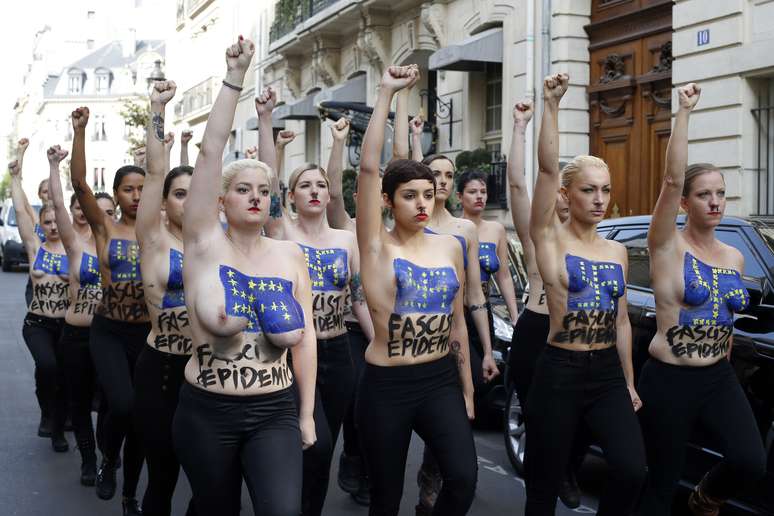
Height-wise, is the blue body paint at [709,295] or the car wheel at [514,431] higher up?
the blue body paint at [709,295]

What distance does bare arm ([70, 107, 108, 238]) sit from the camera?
6.93 metres

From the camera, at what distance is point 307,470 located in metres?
5.78

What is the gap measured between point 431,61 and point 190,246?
15490mm

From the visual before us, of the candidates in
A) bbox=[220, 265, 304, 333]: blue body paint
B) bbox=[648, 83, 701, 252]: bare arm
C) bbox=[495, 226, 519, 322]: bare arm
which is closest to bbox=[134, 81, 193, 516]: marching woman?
bbox=[220, 265, 304, 333]: blue body paint

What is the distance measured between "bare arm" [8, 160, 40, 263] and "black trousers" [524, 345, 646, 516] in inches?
213

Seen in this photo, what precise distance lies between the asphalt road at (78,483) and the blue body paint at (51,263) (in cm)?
140

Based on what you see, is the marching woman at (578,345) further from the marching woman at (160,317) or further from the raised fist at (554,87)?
the marching woman at (160,317)

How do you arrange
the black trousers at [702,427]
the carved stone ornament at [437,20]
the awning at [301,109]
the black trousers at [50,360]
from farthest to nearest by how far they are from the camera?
1. the awning at [301,109]
2. the carved stone ornament at [437,20]
3. the black trousers at [50,360]
4. the black trousers at [702,427]

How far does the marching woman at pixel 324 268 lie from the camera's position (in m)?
6.55

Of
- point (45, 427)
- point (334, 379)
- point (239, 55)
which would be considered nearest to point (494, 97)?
point (45, 427)

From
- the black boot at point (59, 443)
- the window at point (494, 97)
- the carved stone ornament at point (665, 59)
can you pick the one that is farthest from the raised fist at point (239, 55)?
the window at point (494, 97)

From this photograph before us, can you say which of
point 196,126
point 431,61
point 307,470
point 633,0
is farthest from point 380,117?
point 196,126

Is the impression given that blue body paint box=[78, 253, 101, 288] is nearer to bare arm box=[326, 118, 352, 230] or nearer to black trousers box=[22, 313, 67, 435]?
black trousers box=[22, 313, 67, 435]

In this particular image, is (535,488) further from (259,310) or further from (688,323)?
(259,310)
